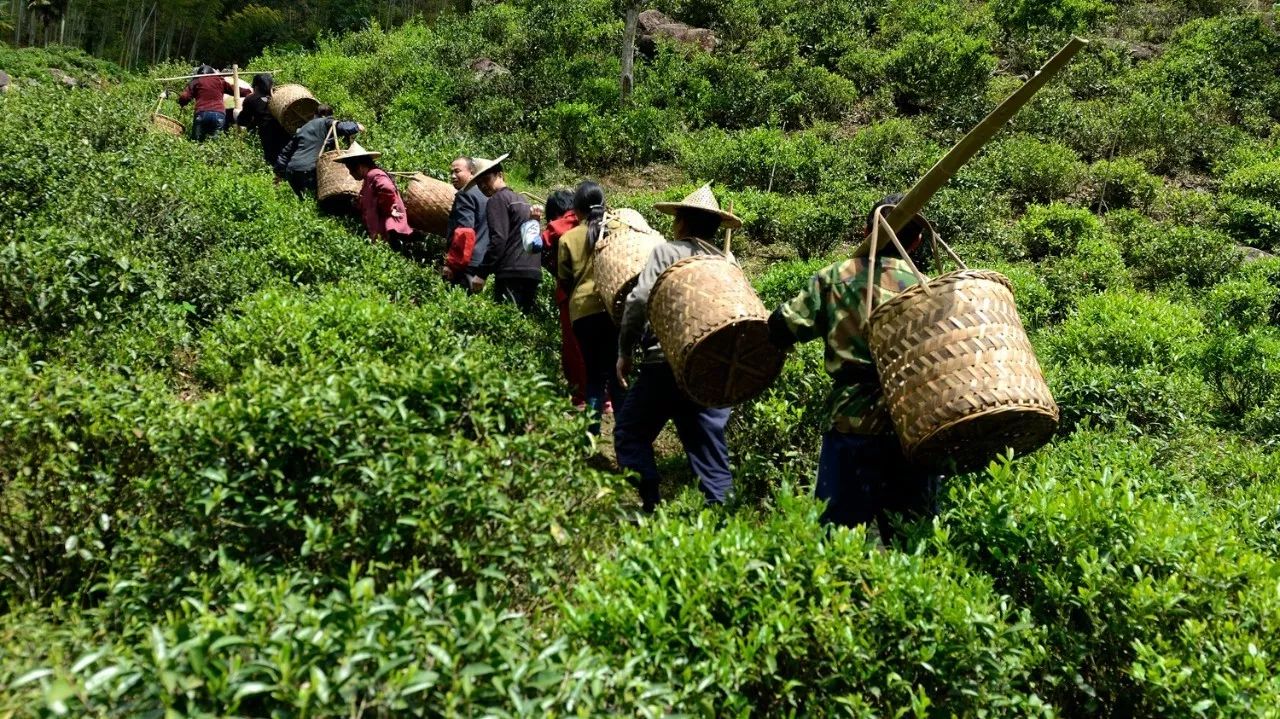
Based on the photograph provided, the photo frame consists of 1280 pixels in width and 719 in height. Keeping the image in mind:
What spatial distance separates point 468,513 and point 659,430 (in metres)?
2.02

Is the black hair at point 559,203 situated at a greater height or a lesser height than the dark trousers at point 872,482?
greater

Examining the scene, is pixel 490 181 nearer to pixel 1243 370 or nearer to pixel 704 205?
pixel 704 205

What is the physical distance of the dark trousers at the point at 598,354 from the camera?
533cm

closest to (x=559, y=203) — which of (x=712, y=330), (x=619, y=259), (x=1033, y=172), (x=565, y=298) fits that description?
(x=565, y=298)

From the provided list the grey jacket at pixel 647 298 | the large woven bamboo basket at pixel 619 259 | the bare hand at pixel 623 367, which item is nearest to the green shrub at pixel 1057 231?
the large woven bamboo basket at pixel 619 259

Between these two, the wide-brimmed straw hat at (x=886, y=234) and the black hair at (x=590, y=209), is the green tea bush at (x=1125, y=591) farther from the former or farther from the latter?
the black hair at (x=590, y=209)

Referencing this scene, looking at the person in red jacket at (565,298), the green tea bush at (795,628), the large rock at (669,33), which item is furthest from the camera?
the large rock at (669,33)

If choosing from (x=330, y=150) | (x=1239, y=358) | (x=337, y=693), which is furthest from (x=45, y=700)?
(x=1239, y=358)

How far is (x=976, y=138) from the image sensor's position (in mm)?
3205

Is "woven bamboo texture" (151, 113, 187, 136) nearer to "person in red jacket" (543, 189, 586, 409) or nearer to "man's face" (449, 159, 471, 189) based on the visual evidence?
"man's face" (449, 159, 471, 189)

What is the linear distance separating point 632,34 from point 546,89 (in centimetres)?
211

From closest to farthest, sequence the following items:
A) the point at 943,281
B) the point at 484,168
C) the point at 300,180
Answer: the point at 943,281 → the point at 484,168 → the point at 300,180

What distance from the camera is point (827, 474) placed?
3682mm

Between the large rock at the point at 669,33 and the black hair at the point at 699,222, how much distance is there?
16.9 metres
